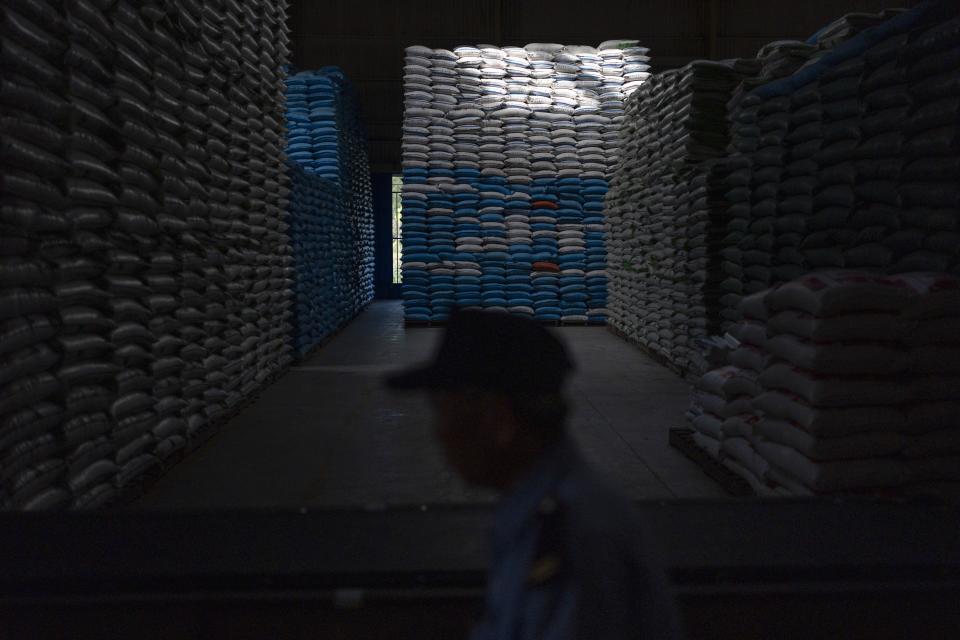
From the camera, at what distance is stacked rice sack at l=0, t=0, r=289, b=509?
2.73 m

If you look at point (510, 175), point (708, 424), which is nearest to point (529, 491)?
point (708, 424)

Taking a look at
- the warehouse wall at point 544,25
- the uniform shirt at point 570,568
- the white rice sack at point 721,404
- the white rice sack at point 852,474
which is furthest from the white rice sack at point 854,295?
the warehouse wall at point 544,25

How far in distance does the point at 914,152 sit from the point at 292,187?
6121 mm

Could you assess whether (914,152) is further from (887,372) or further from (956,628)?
(956,628)

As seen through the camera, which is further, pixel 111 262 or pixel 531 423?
pixel 111 262

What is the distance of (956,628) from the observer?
211 cm

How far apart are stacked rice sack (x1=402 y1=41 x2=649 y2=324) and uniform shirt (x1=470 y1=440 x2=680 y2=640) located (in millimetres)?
10285

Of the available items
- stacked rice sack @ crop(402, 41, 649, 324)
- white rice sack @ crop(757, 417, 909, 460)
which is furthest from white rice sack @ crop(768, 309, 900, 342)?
stacked rice sack @ crop(402, 41, 649, 324)

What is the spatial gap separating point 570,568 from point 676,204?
22.4 ft

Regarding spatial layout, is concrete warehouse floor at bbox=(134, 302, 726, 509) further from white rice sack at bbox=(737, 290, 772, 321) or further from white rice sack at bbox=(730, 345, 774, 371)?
white rice sack at bbox=(737, 290, 772, 321)

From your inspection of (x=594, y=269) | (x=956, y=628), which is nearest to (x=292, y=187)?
(x=594, y=269)

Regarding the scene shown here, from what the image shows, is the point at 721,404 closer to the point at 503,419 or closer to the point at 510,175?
the point at 503,419

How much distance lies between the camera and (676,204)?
287 inches

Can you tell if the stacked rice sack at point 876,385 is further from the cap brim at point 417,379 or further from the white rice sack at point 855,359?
the cap brim at point 417,379
